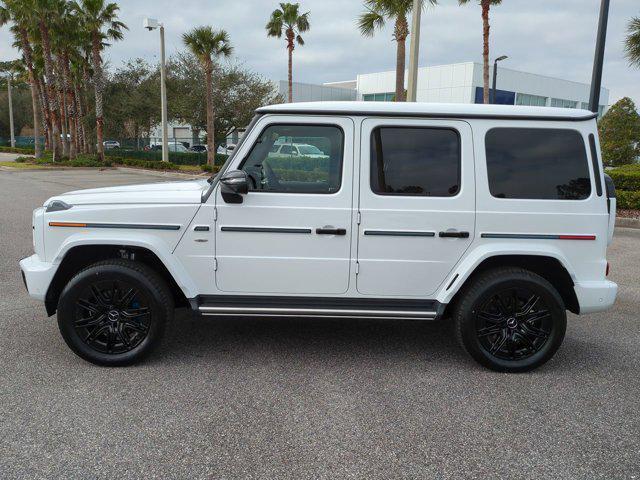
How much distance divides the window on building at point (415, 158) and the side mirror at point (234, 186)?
3.28ft

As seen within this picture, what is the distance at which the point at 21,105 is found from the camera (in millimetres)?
71062

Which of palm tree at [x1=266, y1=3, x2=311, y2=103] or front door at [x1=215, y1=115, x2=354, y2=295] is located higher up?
palm tree at [x1=266, y1=3, x2=311, y2=103]

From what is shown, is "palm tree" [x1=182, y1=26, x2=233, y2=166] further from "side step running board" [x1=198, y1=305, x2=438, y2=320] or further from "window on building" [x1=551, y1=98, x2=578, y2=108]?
"window on building" [x1=551, y1=98, x2=578, y2=108]

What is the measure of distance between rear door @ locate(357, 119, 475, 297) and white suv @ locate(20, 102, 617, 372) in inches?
0.4

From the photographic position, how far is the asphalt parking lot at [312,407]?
2805 millimetres

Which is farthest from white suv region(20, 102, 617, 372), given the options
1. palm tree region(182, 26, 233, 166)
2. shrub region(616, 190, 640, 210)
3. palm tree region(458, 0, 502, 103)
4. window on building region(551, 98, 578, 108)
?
window on building region(551, 98, 578, 108)

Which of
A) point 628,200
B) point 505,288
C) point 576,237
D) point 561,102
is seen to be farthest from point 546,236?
point 561,102

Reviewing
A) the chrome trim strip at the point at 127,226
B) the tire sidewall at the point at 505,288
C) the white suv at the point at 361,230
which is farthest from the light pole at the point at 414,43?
the chrome trim strip at the point at 127,226

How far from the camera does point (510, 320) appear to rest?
156 inches

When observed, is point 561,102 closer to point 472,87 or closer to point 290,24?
point 472,87

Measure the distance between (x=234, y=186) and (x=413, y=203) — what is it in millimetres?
1337

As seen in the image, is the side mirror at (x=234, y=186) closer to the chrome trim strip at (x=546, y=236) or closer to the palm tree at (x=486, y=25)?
the chrome trim strip at (x=546, y=236)

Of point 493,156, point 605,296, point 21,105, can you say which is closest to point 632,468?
point 605,296

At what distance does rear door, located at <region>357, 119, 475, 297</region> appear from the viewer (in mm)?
3861
